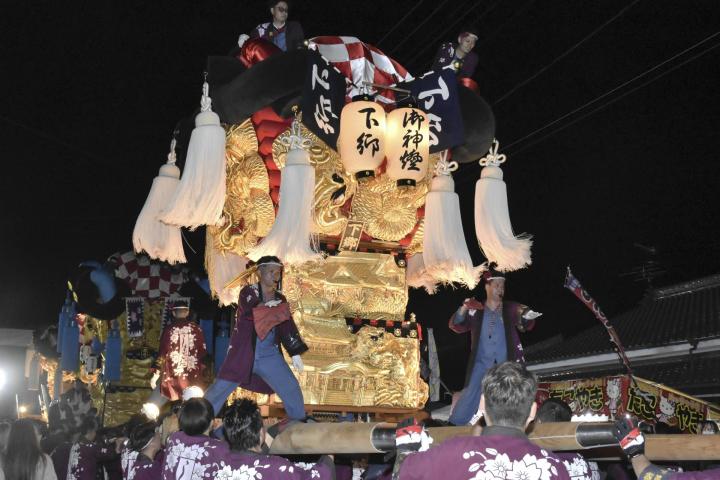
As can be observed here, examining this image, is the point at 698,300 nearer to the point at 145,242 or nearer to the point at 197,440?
the point at 145,242

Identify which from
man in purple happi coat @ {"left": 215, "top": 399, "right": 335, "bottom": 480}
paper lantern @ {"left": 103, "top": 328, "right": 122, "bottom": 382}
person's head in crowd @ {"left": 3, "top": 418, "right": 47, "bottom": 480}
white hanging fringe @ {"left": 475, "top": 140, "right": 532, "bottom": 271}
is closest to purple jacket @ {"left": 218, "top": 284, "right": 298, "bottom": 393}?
person's head in crowd @ {"left": 3, "top": 418, "right": 47, "bottom": 480}

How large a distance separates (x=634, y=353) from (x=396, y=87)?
891cm

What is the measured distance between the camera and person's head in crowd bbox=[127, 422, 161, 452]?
16.3ft

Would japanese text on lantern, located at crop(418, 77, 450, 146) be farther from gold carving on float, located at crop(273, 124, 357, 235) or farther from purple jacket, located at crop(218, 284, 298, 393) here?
purple jacket, located at crop(218, 284, 298, 393)

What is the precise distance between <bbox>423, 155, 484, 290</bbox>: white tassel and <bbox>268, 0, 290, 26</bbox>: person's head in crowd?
6.78ft

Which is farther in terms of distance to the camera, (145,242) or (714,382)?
(714,382)

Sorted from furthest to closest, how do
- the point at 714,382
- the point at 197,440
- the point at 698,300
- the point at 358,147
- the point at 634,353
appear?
the point at 698,300
the point at 634,353
the point at 714,382
the point at 358,147
the point at 197,440

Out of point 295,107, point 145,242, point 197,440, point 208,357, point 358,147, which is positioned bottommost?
point 197,440

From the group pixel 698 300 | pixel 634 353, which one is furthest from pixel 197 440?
pixel 698 300

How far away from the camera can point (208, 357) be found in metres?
9.11

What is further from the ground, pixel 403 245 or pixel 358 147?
pixel 358 147

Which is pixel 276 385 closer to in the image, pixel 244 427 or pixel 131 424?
pixel 131 424

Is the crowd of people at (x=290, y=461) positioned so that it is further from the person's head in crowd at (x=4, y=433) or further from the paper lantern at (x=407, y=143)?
the paper lantern at (x=407, y=143)

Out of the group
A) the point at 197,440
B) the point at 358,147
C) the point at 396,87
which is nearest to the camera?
the point at 197,440
